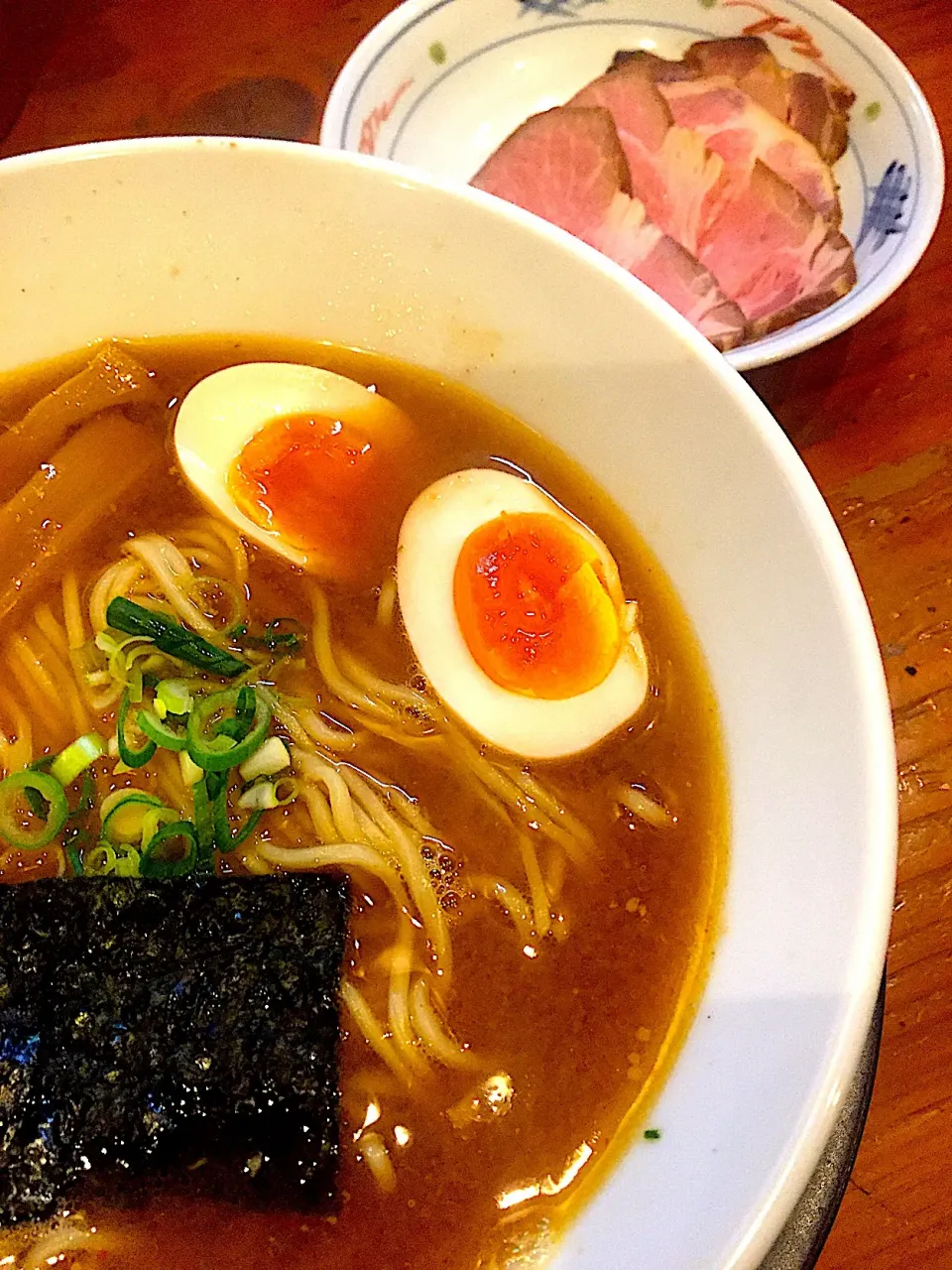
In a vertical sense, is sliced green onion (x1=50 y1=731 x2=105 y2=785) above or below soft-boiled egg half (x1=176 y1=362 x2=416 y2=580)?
below

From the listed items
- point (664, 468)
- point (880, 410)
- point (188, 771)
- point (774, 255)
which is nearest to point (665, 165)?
point (774, 255)

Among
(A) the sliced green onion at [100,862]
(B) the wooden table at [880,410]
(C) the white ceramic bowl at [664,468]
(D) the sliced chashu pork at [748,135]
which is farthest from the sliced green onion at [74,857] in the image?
(D) the sliced chashu pork at [748,135]

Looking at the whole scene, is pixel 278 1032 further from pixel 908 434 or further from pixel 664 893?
pixel 908 434

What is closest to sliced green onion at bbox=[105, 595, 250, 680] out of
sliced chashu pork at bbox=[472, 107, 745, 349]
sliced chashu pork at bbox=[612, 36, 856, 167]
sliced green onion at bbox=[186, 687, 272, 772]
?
sliced green onion at bbox=[186, 687, 272, 772]

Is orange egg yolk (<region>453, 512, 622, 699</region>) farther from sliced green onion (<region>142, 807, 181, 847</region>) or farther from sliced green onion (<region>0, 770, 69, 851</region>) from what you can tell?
sliced green onion (<region>0, 770, 69, 851</region>)

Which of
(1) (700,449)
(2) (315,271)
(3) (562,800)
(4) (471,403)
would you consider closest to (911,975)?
(3) (562,800)

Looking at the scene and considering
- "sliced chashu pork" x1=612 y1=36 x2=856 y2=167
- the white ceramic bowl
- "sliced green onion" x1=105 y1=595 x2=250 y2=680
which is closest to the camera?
the white ceramic bowl

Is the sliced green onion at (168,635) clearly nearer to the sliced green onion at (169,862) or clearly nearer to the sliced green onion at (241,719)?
the sliced green onion at (241,719)
